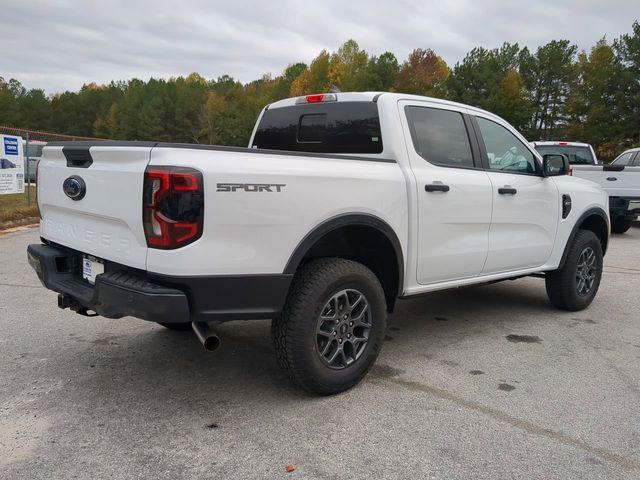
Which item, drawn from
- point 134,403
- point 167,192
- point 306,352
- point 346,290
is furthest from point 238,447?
point 167,192

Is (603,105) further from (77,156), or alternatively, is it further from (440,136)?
(77,156)

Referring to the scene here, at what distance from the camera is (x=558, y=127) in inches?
1762

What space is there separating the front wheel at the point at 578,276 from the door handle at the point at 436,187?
2.10 meters

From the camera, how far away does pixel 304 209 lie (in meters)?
3.00

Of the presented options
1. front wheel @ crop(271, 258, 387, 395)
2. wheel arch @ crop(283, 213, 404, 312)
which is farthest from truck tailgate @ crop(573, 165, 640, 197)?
front wheel @ crop(271, 258, 387, 395)

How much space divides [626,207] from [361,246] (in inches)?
392

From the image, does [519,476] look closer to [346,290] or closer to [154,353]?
[346,290]

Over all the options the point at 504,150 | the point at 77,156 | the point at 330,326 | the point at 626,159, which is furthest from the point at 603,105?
the point at 77,156

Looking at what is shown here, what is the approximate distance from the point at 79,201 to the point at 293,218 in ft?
4.16

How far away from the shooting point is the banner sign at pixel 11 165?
1141cm

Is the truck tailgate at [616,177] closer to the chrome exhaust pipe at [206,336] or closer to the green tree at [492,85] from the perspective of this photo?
the chrome exhaust pipe at [206,336]

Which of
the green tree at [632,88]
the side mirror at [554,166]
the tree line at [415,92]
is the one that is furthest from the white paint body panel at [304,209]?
the green tree at [632,88]

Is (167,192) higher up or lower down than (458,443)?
higher up

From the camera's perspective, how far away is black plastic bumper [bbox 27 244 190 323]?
8.76 ft
